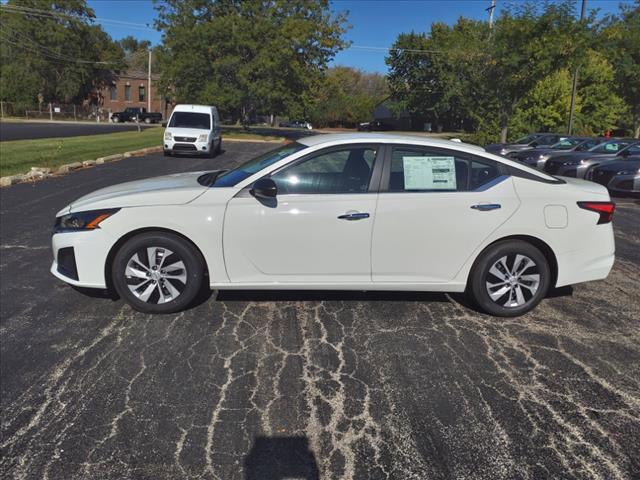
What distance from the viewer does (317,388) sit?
3.32 m

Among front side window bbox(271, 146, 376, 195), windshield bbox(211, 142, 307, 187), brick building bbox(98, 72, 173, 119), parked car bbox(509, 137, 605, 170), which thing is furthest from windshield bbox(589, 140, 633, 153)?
brick building bbox(98, 72, 173, 119)

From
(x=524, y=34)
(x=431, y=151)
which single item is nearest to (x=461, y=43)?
(x=524, y=34)

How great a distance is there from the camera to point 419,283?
4352 mm

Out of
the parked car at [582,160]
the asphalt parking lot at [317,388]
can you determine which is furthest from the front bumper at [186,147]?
the asphalt parking lot at [317,388]

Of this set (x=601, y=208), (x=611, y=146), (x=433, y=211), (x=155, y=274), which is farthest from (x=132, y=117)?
(x=601, y=208)

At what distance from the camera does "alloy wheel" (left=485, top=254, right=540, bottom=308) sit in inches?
172

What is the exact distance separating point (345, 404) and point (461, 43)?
133 feet

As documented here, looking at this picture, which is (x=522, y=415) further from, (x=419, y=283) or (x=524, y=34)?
(x=524, y=34)

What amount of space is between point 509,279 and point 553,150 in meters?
15.4

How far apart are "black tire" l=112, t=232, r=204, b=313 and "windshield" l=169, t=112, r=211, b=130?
16.7 metres

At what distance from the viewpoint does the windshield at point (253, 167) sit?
4395 millimetres

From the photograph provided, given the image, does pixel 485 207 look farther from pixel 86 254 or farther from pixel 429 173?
pixel 86 254

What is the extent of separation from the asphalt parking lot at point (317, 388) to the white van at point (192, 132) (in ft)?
48.6

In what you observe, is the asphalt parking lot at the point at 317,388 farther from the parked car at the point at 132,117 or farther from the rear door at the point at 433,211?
the parked car at the point at 132,117
